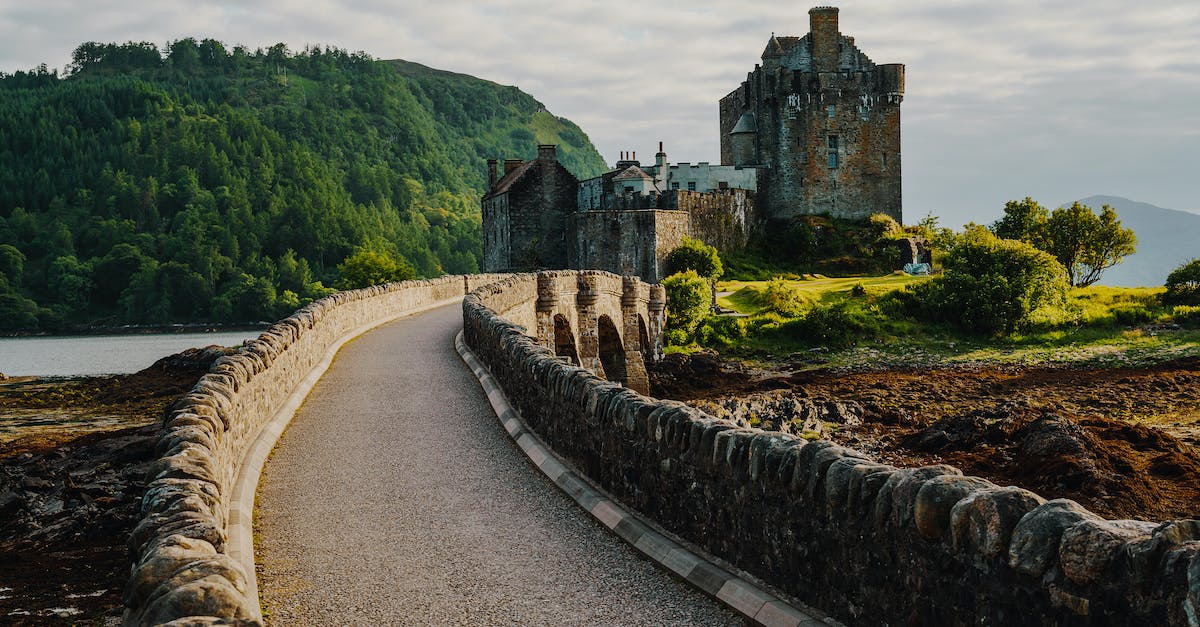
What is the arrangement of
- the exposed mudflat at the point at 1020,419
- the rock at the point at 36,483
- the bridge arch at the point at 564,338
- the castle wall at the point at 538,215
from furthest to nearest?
the castle wall at the point at 538,215, the bridge arch at the point at 564,338, the exposed mudflat at the point at 1020,419, the rock at the point at 36,483

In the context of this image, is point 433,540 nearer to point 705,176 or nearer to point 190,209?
point 705,176

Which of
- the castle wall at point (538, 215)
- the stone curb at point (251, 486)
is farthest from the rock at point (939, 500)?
the castle wall at point (538, 215)

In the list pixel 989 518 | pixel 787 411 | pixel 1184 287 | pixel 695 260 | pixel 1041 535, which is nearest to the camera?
pixel 1041 535

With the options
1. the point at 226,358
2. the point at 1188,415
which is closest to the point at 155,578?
Result: the point at 226,358

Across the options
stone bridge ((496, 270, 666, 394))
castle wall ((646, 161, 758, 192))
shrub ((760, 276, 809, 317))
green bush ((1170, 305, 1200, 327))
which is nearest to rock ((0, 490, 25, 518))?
stone bridge ((496, 270, 666, 394))

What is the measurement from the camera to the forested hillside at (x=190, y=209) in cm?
10388

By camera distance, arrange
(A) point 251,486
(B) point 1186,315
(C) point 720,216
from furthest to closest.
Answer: (C) point 720,216, (B) point 1186,315, (A) point 251,486

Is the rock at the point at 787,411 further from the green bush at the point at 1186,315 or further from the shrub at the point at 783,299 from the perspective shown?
the green bush at the point at 1186,315

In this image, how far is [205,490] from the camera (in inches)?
274

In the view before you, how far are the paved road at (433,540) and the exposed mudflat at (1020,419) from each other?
40.4ft

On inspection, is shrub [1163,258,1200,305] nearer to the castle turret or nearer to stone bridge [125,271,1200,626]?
the castle turret

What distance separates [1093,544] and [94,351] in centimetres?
7765

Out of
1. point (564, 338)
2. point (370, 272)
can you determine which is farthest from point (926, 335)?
point (370, 272)

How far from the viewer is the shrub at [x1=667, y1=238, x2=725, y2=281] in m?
55.8
